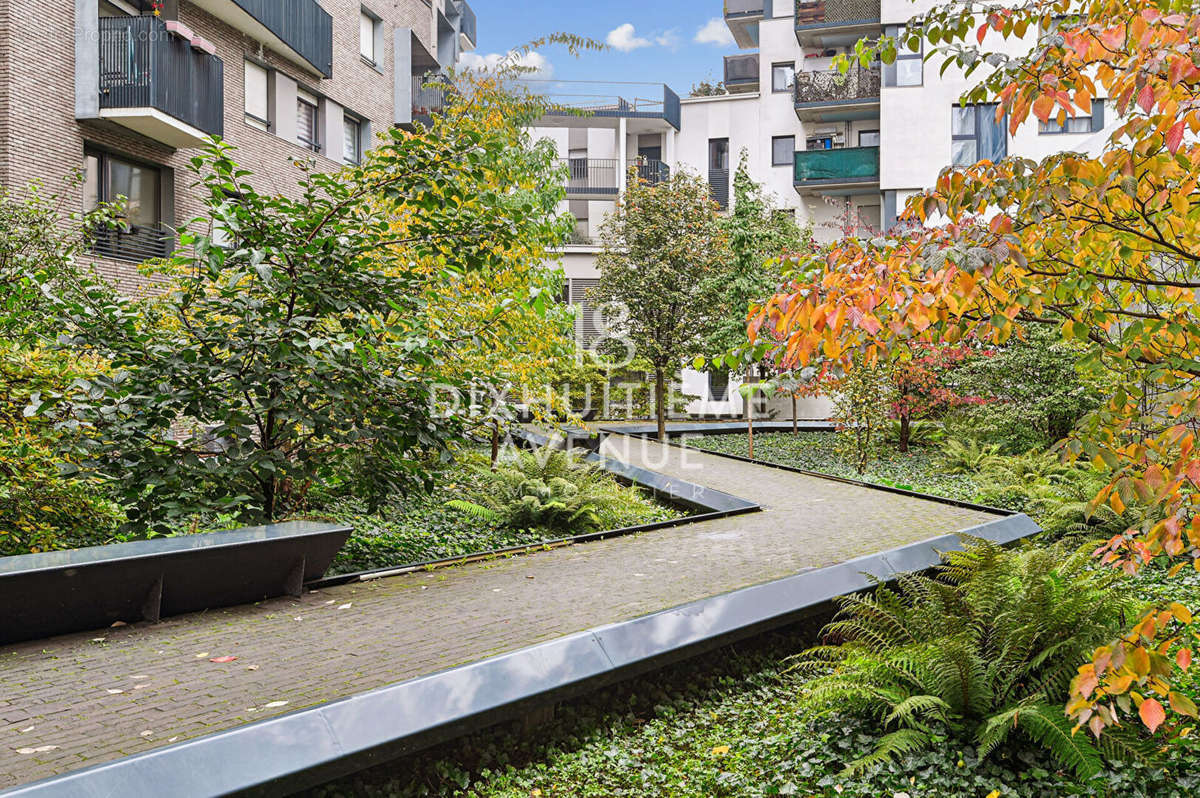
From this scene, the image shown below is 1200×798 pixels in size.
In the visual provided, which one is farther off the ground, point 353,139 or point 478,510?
point 353,139

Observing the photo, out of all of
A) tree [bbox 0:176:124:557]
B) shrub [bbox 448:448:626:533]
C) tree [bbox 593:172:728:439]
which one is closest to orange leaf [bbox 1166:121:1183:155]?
tree [bbox 0:176:124:557]

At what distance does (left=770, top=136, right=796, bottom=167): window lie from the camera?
32.5 metres

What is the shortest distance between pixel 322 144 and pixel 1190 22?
2263cm

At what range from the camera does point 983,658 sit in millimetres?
5188

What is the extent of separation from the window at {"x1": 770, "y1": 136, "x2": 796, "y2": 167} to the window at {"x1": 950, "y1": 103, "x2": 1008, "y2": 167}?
6079 mm

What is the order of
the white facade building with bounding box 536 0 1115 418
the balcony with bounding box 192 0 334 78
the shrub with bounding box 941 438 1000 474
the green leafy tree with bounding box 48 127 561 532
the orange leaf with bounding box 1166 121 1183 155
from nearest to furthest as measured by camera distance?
the orange leaf with bounding box 1166 121 1183 155
the green leafy tree with bounding box 48 127 561 532
the shrub with bounding box 941 438 1000 474
the balcony with bounding box 192 0 334 78
the white facade building with bounding box 536 0 1115 418

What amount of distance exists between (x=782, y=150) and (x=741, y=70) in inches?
303

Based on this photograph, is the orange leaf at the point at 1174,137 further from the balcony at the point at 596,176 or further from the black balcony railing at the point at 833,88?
the balcony at the point at 596,176

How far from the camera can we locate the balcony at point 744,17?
3722cm

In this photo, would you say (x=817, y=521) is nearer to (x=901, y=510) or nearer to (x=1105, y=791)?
(x=901, y=510)

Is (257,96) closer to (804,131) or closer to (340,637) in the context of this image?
(340,637)

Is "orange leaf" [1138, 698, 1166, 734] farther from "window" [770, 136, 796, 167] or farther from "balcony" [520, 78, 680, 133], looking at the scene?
"balcony" [520, 78, 680, 133]

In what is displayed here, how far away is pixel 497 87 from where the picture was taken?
14219 millimetres

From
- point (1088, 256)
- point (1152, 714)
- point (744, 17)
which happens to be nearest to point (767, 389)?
point (1088, 256)
